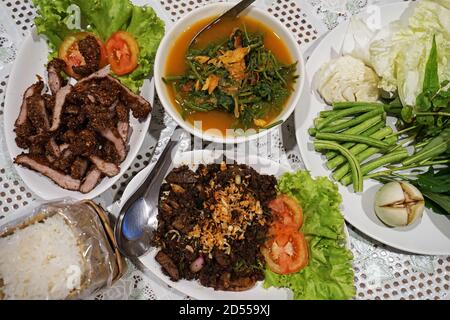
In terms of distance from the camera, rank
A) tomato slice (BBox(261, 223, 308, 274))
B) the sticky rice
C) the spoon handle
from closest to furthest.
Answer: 1. the sticky rice
2. tomato slice (BBox(261, 223, 308, 274))
3. the spoon handle

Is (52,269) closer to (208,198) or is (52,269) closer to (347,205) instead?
(208,198)

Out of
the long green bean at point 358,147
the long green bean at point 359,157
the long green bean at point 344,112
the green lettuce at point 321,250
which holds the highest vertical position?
the long green bean at point 344,112

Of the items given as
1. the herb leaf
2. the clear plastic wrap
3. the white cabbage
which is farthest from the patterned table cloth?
the herb leaf

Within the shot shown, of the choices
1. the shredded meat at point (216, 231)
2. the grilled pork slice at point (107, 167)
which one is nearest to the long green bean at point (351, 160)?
the shredded meat at point (216, 231)

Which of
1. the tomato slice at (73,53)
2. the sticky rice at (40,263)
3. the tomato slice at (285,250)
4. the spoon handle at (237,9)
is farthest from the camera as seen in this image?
the tomato slice at (73,53)

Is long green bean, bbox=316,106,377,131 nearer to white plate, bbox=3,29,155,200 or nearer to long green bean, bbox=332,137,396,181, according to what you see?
long green bean, bbox=332,137,396,181

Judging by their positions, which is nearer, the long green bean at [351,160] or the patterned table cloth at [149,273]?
the long green bean at [351,160]

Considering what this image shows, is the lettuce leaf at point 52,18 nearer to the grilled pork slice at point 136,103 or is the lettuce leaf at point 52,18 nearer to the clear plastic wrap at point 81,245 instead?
the grilled pork slice at point 136,103
